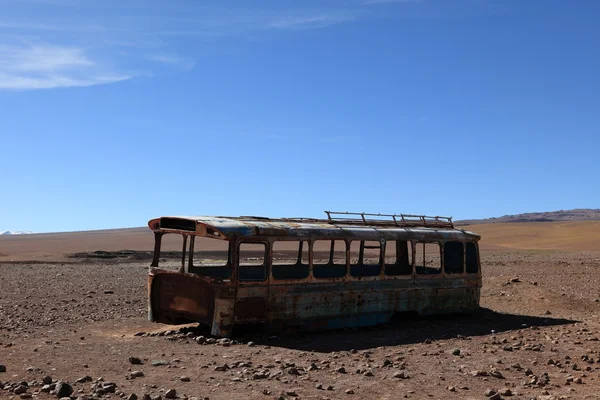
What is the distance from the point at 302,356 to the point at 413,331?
383cm

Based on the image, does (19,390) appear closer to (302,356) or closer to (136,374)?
(136,374)

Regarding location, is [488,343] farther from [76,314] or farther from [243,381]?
[76,314]

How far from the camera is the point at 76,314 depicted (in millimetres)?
16469

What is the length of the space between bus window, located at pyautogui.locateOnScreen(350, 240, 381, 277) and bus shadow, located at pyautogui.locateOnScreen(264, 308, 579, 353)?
1401 mm

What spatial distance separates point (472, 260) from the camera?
17109 millimetres

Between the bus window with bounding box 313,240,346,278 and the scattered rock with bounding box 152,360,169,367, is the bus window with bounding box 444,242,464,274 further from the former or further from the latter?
the scattered rock with bounding box 152,360,169,367

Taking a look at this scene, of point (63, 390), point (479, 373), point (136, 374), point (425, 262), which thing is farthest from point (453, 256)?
point (63, 390)

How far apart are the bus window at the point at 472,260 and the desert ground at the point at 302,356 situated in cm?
111

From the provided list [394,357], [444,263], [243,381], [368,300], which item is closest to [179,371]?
[243,381]

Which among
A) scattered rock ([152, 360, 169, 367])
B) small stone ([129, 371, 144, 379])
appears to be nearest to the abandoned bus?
scattered rock ([152, 360, 169, 367])

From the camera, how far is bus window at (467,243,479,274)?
1704 centimetres

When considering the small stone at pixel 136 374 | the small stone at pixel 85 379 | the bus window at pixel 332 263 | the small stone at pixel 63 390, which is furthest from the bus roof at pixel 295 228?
the small stone at pixel 63 390

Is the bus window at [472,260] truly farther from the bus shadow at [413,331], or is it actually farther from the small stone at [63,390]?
the small stone at [63,390]

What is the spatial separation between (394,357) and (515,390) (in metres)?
2.53
